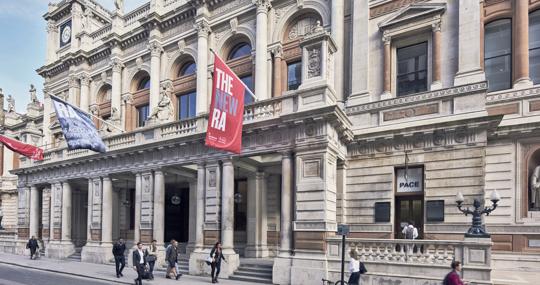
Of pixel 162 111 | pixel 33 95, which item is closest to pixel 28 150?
pixel 162 111

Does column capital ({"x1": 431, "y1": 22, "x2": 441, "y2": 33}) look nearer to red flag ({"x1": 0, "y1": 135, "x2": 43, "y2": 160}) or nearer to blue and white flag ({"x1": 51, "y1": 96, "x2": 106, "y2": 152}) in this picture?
blue and white flag ({"x1": 51, "y1": 96, "x2": 106, "y2": 152})

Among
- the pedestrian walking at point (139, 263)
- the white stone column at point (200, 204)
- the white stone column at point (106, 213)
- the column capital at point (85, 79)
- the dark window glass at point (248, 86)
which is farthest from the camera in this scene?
the column capital at point (85, 79)

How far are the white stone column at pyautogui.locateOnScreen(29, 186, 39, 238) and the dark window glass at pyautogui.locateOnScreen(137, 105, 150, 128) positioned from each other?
924 centimetres

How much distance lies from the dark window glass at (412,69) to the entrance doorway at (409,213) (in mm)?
4855

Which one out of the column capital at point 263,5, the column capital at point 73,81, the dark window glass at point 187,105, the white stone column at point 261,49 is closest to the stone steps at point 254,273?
the white stone column at point 261,49

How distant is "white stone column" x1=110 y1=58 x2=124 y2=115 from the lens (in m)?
→ 31.5

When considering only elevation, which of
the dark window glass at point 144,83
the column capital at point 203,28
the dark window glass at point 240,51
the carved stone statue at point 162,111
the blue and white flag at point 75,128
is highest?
the column capital at point 203,28

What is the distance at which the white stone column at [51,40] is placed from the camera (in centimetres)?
3866

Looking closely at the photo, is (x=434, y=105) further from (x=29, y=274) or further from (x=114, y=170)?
(x=29, y=274)

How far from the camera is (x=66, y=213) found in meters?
27.7

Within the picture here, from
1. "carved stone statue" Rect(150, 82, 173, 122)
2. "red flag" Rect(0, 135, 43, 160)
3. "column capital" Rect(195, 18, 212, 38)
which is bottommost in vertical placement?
"red flag" Rect(0, 135, 43, 160)

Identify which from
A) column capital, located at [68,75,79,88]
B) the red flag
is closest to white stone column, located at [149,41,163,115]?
the red flag

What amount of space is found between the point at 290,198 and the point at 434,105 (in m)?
7.33

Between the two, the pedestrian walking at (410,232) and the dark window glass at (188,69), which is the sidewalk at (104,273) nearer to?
the pedestrian walking at (410,232)
